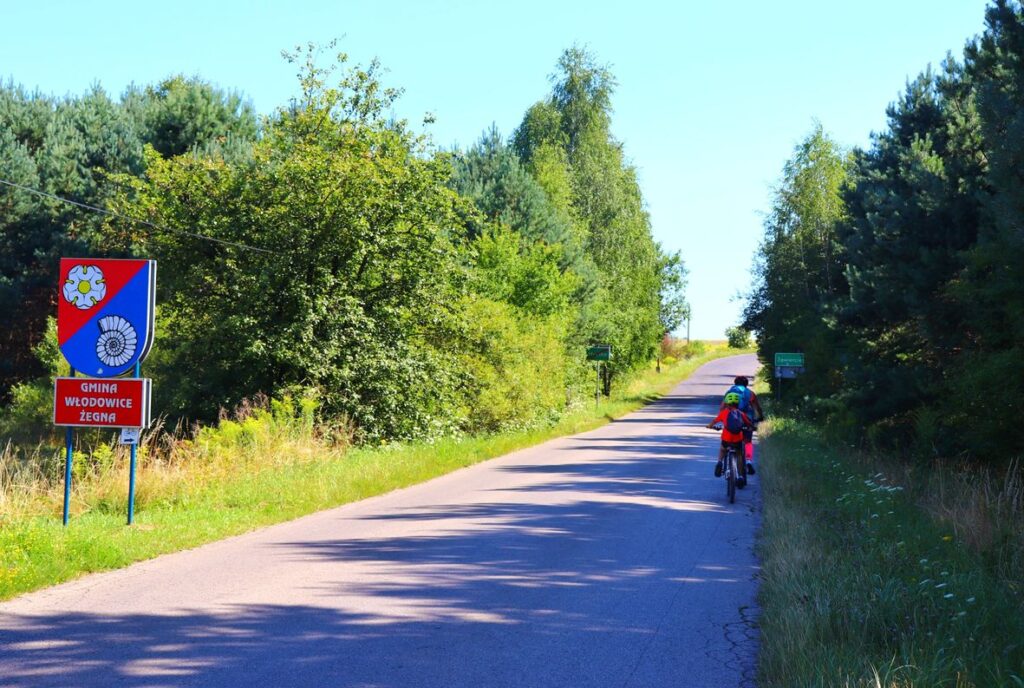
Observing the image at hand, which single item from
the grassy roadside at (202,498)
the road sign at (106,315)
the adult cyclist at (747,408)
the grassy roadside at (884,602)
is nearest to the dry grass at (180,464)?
the grassy roadside at (202,498)

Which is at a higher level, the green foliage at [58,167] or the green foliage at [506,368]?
the green foliage at [58,167]

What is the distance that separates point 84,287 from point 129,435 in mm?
1793

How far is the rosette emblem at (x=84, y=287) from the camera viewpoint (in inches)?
447

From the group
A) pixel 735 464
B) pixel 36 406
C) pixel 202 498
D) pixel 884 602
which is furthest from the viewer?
pixel 36 406

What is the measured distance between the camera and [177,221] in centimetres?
2378

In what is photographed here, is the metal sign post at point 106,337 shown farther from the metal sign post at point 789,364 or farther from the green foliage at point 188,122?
the metal sign post at point 789,364

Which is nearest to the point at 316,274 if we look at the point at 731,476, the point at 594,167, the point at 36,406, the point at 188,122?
the point at 731,476

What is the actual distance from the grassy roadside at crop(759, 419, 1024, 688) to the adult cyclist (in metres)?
3.90

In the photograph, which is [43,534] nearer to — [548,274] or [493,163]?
[548,274]

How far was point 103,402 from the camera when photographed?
11.3m

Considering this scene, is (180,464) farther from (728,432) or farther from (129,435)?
(728,432)

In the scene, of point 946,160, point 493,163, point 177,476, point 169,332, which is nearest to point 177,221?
point 169,332

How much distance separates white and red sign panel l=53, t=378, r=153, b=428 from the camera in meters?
11.2

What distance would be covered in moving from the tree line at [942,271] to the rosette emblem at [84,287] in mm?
12611
